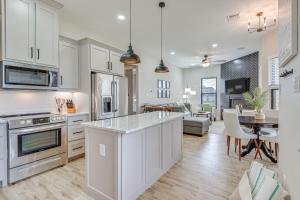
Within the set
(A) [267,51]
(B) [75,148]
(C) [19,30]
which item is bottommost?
(B) [75,148]

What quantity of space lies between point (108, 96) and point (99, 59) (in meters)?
0.92

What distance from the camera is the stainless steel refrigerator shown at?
3.70 meters

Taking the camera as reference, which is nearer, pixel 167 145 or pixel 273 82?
pixel 167 145

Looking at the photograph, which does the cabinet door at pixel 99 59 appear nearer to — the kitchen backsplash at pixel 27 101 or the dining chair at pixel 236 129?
the kitchen backsplash at pixel 27 101

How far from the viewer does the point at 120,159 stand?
1.81 meters

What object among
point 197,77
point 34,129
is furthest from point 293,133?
point 197,77

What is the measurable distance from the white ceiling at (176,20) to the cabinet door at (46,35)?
0.35m

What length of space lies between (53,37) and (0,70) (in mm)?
1072

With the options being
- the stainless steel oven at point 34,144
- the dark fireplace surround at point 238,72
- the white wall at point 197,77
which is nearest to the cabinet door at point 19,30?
the stainless steel oven at point 34,144

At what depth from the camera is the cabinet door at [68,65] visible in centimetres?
343

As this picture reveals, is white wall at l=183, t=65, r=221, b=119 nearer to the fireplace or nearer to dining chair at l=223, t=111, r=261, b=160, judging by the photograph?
the fireplace

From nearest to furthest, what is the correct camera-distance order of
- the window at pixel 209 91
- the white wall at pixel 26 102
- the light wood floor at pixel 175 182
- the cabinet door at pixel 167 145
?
the light wood floor at pixel 175 182, the cabinet door at pixel 167 145, the white wall at pixel 26 102, the window at pixel 209 91

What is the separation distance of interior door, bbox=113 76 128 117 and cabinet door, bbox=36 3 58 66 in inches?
60.5

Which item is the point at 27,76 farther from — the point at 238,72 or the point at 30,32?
the point at 238,72
